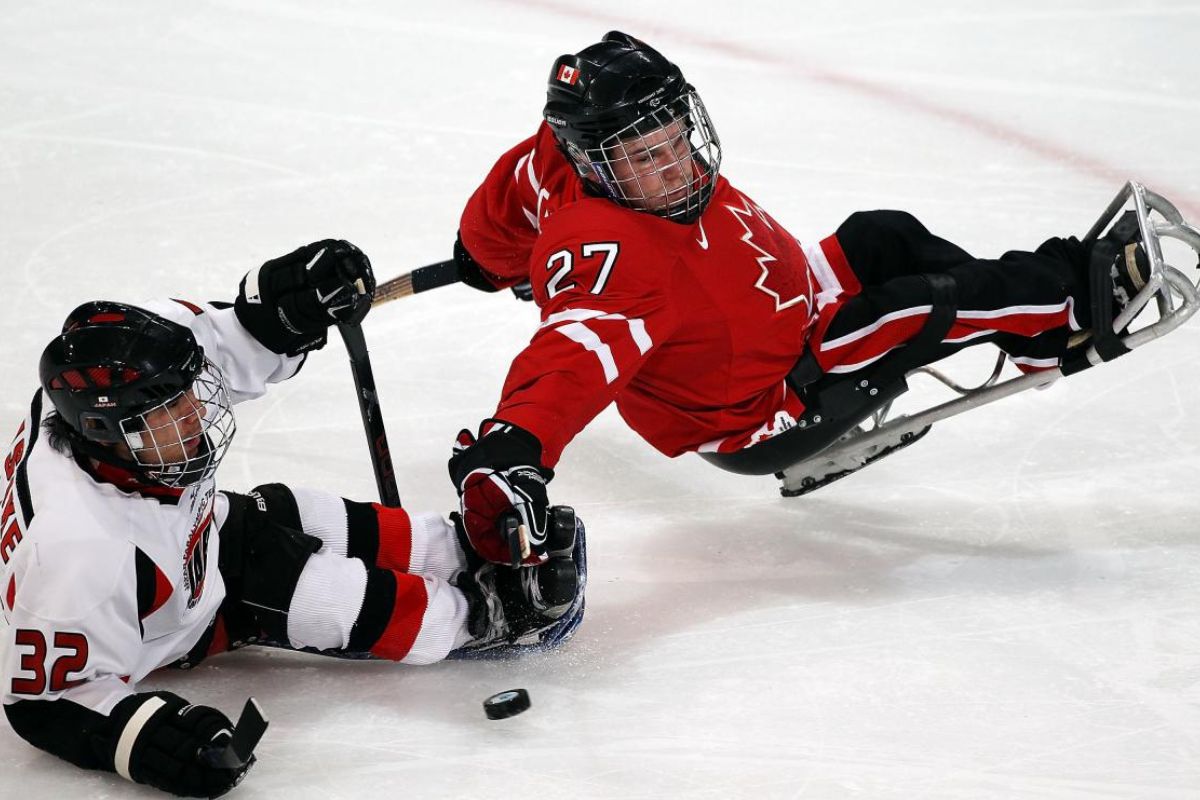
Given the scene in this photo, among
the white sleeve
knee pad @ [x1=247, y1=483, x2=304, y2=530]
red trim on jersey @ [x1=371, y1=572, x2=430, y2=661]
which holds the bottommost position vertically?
red trim on jersey @ [x1=371, y1=572, x2=430, y2=661]

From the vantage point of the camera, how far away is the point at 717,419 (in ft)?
10.5

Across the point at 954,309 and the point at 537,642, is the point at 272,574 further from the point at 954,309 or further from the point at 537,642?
the point at 954,309

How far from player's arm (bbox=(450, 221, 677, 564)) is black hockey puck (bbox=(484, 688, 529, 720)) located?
0.25 m

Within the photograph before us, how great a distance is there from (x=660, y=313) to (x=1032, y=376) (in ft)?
3.11

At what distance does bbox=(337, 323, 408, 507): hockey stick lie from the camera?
126 inches

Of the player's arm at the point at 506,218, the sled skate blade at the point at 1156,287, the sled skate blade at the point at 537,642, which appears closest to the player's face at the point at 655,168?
the player's arm at the point at 506,218

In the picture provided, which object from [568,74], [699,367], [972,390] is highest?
[568,74]

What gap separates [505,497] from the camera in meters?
2.55

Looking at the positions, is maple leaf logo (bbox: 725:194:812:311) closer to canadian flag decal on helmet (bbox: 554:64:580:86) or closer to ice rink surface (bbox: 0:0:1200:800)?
canadian flag decal on helmet (bbox: 554:64:580:86)

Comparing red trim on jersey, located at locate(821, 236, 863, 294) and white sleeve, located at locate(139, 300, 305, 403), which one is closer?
white sleeve, located at locate(139, 300, 305, 403)

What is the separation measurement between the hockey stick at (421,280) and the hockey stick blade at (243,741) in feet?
5.39

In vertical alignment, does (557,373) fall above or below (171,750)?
above

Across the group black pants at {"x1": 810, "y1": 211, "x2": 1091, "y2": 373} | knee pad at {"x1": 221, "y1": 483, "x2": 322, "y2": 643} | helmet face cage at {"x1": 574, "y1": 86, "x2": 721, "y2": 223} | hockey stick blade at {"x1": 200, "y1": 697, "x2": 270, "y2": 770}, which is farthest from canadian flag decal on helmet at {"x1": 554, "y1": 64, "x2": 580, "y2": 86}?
hockey stick blade at {"x1": 200, "y1": 697, "x2": 270, "y2": 770}

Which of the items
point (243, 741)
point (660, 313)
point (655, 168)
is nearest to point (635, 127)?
point (655, 168)
